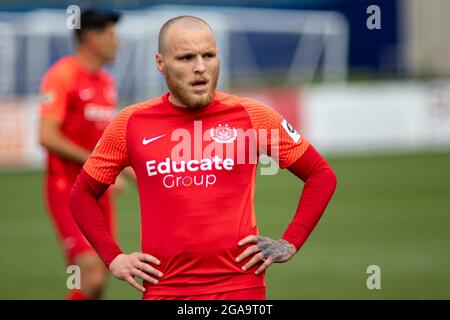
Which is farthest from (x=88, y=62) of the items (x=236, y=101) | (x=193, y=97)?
(x=193, y=97)

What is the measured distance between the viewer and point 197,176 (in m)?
5.30

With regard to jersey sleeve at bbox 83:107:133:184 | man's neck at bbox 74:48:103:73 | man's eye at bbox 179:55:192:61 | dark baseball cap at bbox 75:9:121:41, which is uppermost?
dark baseball cap at bbox 75:9:121:41

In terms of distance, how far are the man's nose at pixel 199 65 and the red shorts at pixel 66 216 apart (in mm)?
3356

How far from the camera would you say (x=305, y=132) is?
77.5 ft

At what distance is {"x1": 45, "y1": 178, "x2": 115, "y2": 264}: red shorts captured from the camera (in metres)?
8.28

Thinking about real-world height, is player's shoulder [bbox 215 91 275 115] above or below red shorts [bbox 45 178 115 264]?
above

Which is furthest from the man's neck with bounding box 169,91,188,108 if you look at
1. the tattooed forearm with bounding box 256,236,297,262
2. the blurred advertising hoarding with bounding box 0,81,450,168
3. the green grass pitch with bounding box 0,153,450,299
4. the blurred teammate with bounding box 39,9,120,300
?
the blurred advertising hoarding with bounding box 0,81,450,168

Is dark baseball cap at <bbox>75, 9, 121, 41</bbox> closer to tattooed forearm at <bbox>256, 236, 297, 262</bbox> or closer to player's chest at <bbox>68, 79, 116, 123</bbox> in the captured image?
player's chest at <bbox>68, 79, 116, 123</bbox>

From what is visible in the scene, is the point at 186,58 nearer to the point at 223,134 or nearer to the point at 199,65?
the point at 199,65

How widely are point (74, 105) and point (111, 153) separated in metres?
3.37

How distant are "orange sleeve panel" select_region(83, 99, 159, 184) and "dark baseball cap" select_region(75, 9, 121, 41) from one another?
3349mm

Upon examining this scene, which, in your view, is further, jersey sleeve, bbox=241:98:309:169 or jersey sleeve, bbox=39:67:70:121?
jersey sleeve, bbox=39:67:70:121

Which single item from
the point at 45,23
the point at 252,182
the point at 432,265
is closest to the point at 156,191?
the point at 252,182

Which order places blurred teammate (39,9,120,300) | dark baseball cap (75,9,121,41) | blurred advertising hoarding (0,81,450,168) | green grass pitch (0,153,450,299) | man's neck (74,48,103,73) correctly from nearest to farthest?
blurred teammate (39,9,120,300), dark baseball cap (75,9,121,41), man's neck (74,48,103,73), green grass pitch (0,153,450,299), blurred advertising hoarding (0,81,450,168)
